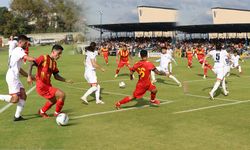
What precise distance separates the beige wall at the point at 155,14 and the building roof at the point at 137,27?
3.98 m

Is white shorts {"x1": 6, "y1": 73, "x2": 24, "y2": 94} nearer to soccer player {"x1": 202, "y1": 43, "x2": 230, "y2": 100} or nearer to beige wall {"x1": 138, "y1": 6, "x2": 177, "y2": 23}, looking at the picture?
soccer player {"x1": 202, "y1": 43, "x2": 230, "y2": 100}

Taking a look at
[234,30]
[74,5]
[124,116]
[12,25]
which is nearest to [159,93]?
[124,116]

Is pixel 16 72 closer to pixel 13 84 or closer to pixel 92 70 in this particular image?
pixel 13 84

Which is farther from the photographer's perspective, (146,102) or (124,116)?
(146,102)

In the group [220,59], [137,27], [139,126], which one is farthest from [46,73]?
[137,27]

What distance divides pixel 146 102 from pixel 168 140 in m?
5.35

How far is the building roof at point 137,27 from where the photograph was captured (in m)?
79.9

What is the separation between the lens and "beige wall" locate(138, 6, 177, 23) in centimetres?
9025

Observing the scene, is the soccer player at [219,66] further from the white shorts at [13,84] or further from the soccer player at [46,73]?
the white shorts at [13,84]

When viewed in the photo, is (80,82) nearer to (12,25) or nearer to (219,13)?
(219,13)

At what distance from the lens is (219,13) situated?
264 ft

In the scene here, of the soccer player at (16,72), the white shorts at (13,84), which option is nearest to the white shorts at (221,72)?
the soccer player at (16,72)

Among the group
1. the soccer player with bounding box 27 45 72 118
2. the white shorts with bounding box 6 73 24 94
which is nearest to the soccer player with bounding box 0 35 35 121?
the white shorts with bounding box 6 73 24 94

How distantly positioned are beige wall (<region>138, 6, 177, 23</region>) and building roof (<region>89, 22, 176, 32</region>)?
13.1 ft
